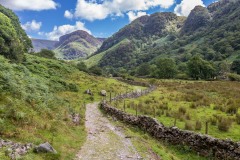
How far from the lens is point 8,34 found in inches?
2174

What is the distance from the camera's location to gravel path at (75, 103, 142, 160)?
586 inches

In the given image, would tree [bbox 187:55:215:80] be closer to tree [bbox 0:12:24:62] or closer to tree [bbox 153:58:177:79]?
tree [bbox 153:58:177:79]

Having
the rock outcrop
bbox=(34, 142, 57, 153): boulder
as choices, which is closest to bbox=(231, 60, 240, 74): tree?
bbox=(34, 142, 57, 153): boulder

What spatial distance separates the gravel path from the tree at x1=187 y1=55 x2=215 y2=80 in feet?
299

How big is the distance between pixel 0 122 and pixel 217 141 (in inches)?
522

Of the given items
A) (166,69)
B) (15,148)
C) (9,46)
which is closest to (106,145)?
(15,148)

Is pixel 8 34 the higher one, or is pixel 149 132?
pixel 8 34

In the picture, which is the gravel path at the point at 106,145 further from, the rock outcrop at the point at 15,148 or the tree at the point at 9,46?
the tree at the point at 9,46

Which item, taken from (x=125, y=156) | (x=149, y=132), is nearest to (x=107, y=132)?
(x=149, y=132)

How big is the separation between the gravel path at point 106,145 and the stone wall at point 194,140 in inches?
98.9

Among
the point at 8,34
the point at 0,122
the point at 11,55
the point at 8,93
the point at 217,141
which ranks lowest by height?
the point at 217,141

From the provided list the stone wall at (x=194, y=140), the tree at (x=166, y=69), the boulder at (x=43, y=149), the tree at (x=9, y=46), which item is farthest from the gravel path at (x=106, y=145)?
the tree at (x=166, y=69)

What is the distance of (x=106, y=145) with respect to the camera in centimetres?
1741

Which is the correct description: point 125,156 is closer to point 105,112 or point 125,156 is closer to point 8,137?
point 8,137
